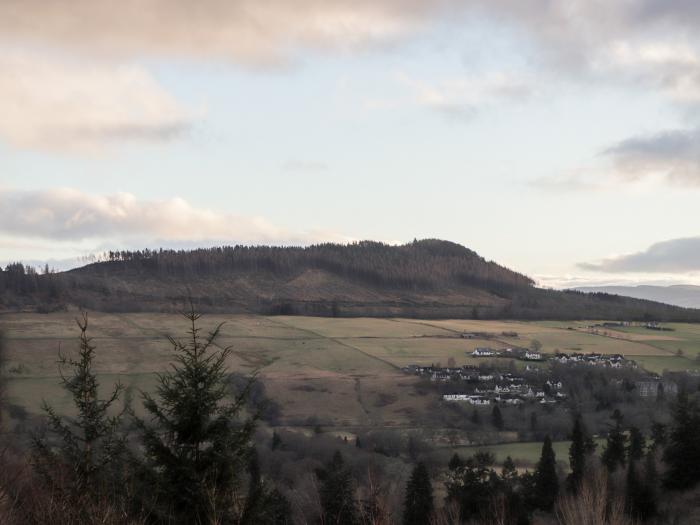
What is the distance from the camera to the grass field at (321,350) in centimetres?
8419

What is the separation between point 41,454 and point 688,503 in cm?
3868

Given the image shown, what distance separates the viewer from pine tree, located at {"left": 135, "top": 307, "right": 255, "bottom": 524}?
49.3 feet

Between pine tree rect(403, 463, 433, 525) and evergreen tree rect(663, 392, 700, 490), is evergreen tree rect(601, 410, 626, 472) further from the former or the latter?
pine tree rect(403, 463, 433, 525)

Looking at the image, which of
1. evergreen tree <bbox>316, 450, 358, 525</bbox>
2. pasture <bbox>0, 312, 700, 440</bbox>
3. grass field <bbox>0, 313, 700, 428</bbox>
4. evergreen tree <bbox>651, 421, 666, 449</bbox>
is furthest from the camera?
grass field <bbox>0, 313, 700, 428</bbox>

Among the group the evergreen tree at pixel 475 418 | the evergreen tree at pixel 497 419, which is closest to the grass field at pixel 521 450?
the evergreen tree at pixel 497 419

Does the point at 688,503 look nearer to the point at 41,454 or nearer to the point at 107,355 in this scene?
the point at 41,454

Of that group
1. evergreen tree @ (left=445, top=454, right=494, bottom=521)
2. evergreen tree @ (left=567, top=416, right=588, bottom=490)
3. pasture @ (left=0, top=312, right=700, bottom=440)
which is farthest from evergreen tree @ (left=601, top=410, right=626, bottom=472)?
pasture @ (left=0, top=312, right=700, bottom=440)

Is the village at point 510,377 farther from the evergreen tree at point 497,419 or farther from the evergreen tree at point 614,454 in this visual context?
the evergreen tree at point 614,454

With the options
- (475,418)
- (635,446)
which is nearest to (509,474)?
(635,446)

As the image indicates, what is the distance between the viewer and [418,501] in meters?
44.5

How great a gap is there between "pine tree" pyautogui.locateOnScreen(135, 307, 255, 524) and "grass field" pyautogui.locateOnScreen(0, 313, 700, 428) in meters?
48.4

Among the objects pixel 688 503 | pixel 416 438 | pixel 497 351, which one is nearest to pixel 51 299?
pixel 497 351

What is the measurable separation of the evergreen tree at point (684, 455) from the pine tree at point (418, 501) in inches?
602

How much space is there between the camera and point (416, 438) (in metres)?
70.3
